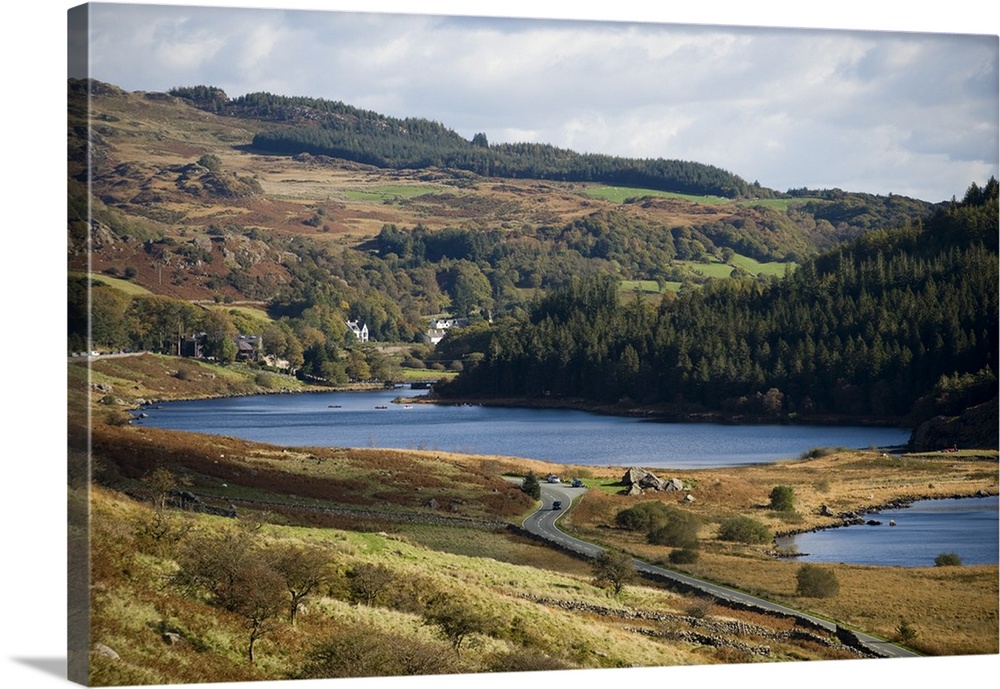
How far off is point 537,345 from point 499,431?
1637 millimetres

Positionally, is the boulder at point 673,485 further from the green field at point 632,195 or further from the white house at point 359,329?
the white house at point 359,329

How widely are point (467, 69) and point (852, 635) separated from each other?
9.35 metres

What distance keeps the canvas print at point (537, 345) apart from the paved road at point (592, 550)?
0.08 meters

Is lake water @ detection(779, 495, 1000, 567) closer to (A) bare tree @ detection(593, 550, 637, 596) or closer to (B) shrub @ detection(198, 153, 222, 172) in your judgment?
(A) bare tree @ detection(593, 550, 637, 596)

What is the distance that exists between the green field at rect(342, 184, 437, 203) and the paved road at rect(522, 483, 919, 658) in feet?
15.6

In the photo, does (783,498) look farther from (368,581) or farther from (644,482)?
(368,581)

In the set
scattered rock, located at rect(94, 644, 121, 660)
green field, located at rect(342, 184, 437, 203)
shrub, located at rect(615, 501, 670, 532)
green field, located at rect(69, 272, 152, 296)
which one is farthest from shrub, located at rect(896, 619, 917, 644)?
green field, located at rect(69, 272, 152, 296)

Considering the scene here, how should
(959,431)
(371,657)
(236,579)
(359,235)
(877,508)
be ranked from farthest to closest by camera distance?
(877,508) < (959,431) < (359,235) < (236,579) < (371,657)

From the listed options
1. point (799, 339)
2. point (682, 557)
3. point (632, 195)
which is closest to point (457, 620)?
point (682, 557)

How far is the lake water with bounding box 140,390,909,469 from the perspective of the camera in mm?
21922

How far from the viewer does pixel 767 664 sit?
21641mm

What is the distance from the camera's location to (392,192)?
78.7 ft

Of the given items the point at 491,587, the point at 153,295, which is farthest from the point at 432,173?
the point at 491,587

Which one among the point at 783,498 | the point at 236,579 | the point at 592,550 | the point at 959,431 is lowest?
the point at 236,579
